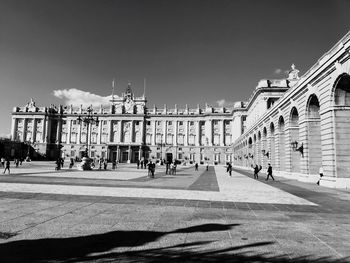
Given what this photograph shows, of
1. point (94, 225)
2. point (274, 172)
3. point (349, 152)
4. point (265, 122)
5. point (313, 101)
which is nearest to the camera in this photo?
point (94, 225)

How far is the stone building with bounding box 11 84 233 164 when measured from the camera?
335 ft

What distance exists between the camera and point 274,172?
32.8 meters

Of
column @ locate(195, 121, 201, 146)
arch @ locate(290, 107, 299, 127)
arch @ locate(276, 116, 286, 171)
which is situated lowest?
arch @ locate(276, 116, 286, 171)

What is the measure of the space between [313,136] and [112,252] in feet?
72.5

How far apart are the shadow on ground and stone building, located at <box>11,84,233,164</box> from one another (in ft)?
312

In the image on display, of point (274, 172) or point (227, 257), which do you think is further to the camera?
point (274, 172)

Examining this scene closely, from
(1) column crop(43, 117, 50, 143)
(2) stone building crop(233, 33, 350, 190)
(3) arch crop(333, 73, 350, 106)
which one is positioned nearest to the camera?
(2) stone building crop(233, 33, 350, 190)

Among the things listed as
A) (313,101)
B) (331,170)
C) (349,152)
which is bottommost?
(331,170)

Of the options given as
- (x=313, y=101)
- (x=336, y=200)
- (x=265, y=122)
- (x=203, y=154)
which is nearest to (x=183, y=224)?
(x=336, y=200)

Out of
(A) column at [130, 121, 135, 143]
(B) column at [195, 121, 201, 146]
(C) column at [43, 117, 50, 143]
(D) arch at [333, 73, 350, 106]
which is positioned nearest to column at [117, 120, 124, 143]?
(A) column at [130, 121, 135, 143]

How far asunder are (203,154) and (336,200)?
89028 millimetres

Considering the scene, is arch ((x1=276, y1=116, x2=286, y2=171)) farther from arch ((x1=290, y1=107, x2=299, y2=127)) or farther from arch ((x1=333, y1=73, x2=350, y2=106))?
arch ((x1=333, y1=73, x2=350, y2=106))

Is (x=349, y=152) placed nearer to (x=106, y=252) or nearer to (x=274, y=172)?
(x=274, y=172)

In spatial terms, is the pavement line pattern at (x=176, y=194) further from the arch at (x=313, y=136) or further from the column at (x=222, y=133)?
the column at (x=222, y=133)
